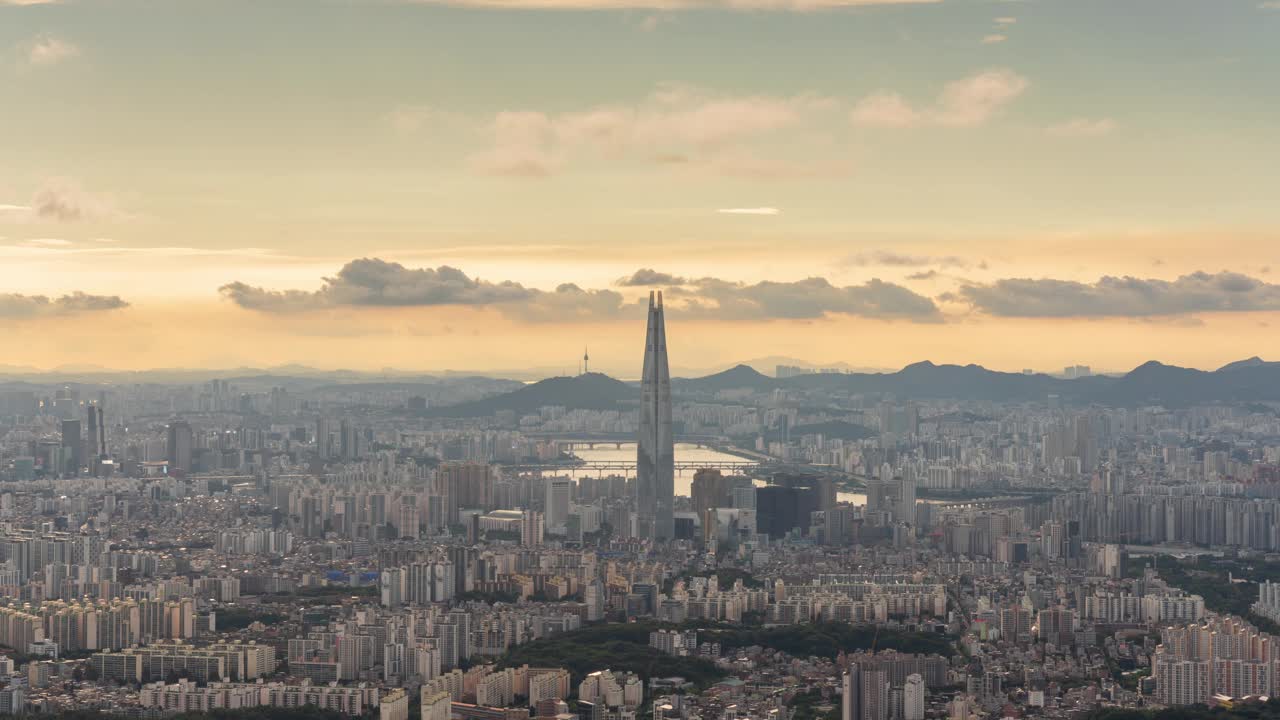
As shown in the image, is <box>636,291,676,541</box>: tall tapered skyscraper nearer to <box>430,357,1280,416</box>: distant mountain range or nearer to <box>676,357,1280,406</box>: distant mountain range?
<box>430,357,1280,416</box>: distant mountain range

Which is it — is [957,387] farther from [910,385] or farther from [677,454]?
[677,454]

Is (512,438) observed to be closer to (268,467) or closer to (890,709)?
(268,467)

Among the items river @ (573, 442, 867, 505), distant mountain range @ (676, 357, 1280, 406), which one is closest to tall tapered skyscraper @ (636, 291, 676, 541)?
river @ (573, 442, 867, 505)

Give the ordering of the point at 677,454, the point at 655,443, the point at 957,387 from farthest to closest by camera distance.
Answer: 1. the point at 957,387
2. the point at 677,454
3. the point at 655,443

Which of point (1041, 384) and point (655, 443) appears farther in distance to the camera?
point (1041, 384)

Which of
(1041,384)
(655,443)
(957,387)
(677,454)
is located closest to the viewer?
(655,443)

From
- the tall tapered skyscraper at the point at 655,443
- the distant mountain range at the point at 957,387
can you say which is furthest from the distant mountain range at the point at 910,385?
the tall tapered skyscraper at the point at 655,443

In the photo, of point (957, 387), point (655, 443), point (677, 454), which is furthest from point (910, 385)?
point (655, 443)

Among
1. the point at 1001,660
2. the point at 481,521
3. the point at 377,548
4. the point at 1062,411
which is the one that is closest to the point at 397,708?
the point at 1001,660
